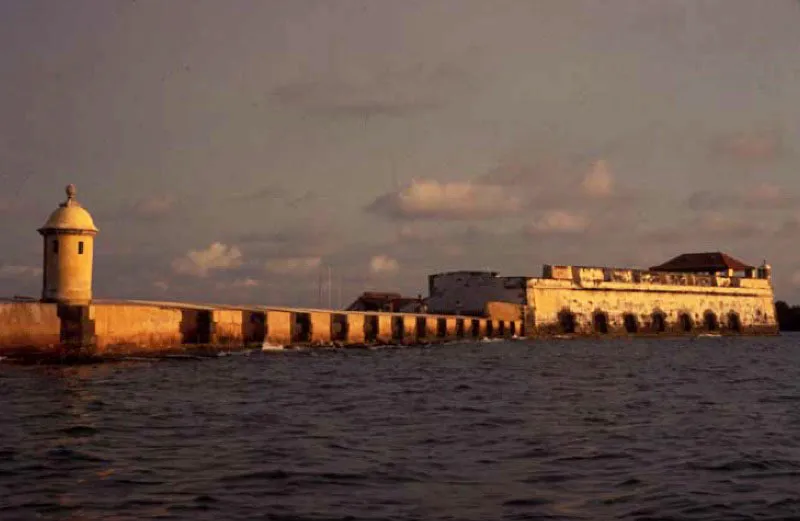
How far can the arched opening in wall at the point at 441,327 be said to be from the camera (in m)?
50.3

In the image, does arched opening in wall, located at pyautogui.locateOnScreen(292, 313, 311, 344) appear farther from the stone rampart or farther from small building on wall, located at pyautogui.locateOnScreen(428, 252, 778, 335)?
the stone rampart

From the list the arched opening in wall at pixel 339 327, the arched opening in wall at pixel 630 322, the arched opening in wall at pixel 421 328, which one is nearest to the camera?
the arched opening in wall at pixel 339 327

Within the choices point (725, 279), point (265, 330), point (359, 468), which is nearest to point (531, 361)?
point (265, 330)

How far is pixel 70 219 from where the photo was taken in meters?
26.7

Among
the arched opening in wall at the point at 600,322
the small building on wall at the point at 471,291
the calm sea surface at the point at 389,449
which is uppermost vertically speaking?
the small building on wall at the point at 471,291

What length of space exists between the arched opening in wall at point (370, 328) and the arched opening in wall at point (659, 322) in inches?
1201

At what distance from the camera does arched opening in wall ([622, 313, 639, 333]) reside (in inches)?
2616

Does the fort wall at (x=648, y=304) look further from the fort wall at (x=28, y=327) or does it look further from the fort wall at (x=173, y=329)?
the fort wall at (x=28, y=327)

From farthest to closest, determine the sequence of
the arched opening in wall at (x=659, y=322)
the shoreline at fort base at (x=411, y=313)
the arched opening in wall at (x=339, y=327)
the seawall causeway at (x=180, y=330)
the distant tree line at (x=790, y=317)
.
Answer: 1. the distant tree line at (x=790, y=317)
2. the arched opening in wall at (x=659, y=322)
3. the arched opening in wall at (x=339, y=327)
4. the shoreline at fort base at (x=411, y=313)
5. the seawall causeway at (x=180, y=330)

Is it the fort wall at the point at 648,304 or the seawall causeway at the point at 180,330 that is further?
the fort wall at the point at 648,304

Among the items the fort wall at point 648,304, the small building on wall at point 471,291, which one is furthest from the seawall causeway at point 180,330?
the fort wall at point 648,304

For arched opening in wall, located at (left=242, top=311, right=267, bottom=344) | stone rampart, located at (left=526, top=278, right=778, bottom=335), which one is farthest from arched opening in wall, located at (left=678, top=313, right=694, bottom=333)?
arched opening in wall, located at (left=242, top=311, right=267, bottom=344)

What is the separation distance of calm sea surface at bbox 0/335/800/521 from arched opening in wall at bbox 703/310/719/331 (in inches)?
2093

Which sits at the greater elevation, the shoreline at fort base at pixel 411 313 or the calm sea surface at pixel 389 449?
the shoreline at fort base at pixel 411 313
